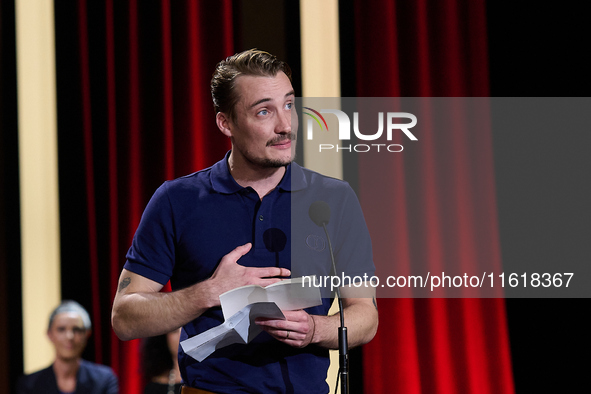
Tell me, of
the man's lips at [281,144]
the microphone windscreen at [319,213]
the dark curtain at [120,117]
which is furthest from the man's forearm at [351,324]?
the dark curtain at [120,117]

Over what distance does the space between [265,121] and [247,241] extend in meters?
0.34

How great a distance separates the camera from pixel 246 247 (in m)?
1.48

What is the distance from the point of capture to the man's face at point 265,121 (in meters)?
1.63

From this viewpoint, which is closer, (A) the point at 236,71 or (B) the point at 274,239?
(B) the point at 274,239

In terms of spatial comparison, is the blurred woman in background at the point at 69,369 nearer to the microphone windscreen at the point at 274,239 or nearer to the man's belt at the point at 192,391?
the man's belt at the point at 192,391

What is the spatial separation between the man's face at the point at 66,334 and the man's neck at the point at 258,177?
1.55m

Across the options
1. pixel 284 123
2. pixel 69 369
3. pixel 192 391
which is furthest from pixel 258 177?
pixel 69 369

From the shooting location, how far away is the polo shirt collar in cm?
164

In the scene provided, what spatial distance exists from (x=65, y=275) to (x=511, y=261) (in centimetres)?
207

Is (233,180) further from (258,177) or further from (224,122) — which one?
(224,122)

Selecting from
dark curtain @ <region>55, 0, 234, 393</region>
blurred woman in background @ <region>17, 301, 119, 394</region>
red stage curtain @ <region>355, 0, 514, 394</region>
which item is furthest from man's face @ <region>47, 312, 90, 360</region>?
red stage curtain @ <region>355, 0, 514, 394</region>

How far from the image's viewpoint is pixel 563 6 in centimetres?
276

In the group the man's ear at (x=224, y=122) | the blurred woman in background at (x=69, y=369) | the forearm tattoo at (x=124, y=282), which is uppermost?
the man's ear at (x=224, y=122)

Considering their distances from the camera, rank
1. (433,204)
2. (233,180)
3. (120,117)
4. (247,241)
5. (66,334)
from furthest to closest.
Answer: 1. (120,117)
2. (66,334)
3. (433,204)
4. (233,180)
5. (247,241)
